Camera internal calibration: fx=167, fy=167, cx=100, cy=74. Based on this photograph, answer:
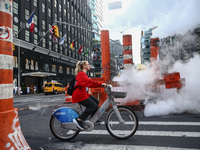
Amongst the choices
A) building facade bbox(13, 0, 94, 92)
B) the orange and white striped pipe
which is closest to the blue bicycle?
the orange and white striped pipe

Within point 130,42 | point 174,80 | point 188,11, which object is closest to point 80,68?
point 174,80

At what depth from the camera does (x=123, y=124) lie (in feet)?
12.9

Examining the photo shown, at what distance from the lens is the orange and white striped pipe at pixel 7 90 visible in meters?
2.60

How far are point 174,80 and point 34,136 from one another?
592 cm

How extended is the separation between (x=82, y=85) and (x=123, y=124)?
52.6 inches

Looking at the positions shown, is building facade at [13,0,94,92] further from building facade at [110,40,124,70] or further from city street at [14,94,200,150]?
city street at [14,94,200,150]

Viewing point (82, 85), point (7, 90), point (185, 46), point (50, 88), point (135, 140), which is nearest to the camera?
point (7, 90)

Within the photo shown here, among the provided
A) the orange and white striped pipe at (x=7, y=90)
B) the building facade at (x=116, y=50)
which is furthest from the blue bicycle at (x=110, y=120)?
the building facade at (x=116, y=50)

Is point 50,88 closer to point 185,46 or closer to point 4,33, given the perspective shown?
point 185,46

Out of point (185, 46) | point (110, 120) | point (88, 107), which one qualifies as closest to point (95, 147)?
point (110, 120)

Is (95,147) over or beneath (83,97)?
beneath

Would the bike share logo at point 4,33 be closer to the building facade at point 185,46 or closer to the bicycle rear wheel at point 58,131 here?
the bicycle rear wheel at point 58,131

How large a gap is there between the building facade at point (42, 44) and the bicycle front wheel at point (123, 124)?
49.8 ft

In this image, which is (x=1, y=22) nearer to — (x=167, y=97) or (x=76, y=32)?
(x=167, y=97)
